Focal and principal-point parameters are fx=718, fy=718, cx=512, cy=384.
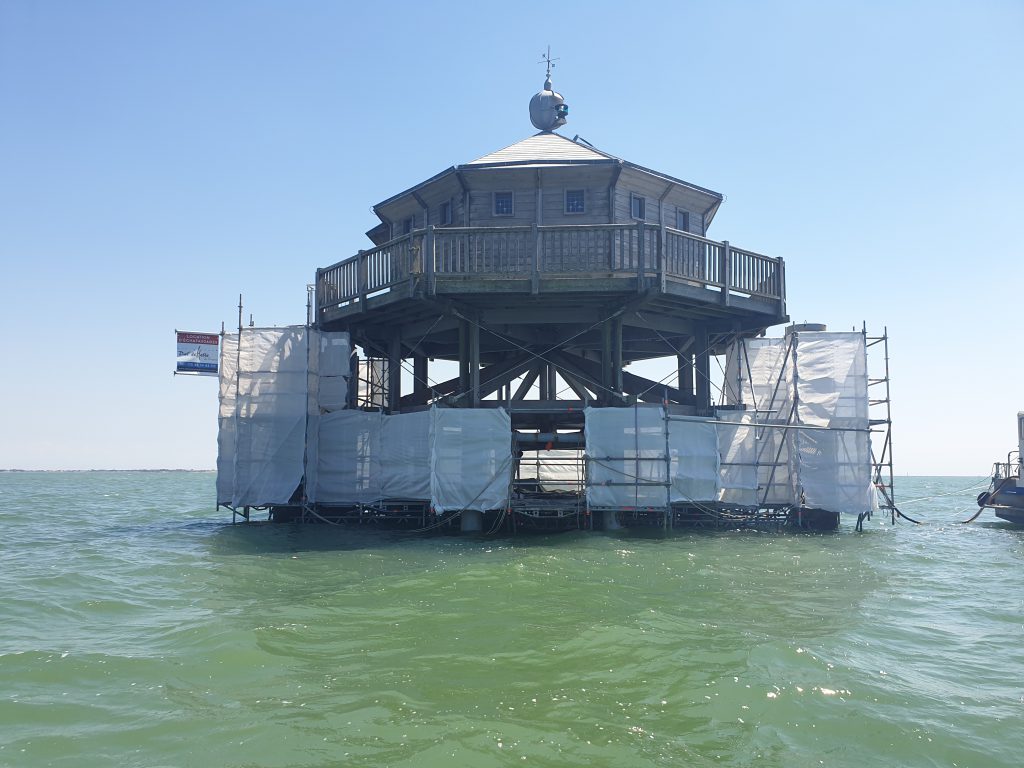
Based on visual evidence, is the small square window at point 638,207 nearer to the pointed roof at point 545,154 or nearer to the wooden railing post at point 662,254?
the pointed roof at point 545,154

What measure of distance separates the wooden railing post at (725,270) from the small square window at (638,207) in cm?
286

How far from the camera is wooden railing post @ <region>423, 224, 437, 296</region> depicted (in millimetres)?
18031

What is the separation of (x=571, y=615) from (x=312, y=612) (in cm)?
359

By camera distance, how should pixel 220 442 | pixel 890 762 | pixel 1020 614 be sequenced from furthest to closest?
1. pixel 220 442
2. pixel 1020 614
3. pixel 890 762

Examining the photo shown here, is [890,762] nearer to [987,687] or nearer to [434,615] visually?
[987,687]

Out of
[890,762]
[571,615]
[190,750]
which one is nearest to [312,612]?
[571,615]

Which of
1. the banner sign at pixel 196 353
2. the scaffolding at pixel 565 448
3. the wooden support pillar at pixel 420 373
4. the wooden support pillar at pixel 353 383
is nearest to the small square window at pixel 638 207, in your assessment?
the scaffolding at pixel 565 448

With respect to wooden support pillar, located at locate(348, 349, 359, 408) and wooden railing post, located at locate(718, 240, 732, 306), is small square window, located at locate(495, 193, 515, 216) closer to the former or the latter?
wooden railing post, located at locate(718, 240, 732, 306)

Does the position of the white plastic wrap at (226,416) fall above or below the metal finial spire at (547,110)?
below

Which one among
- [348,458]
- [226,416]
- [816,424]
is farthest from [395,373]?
[816,424]

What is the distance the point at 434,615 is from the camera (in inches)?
380

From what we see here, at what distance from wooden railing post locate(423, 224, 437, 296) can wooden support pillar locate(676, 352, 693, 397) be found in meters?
9.25

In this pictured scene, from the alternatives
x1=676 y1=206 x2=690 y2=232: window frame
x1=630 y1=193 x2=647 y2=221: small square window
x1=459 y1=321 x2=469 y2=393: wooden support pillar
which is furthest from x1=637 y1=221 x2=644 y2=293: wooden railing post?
x1=459 y1=321 x2=469 y2=393: wooden support pillar

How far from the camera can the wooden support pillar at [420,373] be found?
25098 mm
